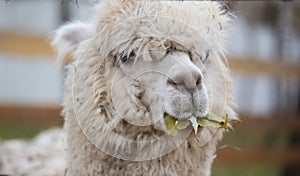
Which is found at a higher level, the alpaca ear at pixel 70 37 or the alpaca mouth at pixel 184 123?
the alpaca ear at pixel 70 37

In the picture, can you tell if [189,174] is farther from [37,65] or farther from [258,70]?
[37,65]

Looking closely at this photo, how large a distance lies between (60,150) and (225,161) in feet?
9.38

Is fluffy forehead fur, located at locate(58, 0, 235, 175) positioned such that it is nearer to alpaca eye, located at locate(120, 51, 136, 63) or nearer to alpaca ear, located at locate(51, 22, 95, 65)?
alpaca eye, located at locate(120, 51, 136, 63)

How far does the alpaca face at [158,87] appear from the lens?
7.78ft

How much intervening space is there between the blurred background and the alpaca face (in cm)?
41

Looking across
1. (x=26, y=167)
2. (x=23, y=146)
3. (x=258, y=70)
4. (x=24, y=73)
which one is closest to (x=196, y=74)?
(x=26, y=167)

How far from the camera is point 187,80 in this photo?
236 cm

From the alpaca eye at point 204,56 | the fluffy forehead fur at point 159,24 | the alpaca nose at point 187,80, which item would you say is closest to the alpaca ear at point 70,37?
the fluffy forehead fur at point 159,24

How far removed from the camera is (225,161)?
6.48m

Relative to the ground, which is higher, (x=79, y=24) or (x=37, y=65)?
(x=37, y=65)

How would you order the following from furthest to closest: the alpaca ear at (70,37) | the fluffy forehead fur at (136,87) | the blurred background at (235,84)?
the blurred background at (235,84)
the alpaca ear at (70,37)
the fluffy forehead fur at (136,87)

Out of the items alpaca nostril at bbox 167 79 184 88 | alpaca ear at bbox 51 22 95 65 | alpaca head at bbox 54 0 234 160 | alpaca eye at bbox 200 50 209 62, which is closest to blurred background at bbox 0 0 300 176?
alpaca ear at bbox 51 22 95 65

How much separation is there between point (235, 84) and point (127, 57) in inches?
186

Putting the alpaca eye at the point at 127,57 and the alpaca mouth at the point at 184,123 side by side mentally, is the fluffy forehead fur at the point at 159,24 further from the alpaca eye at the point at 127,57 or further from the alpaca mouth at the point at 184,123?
the alpaca mouth at the point at 184,123
